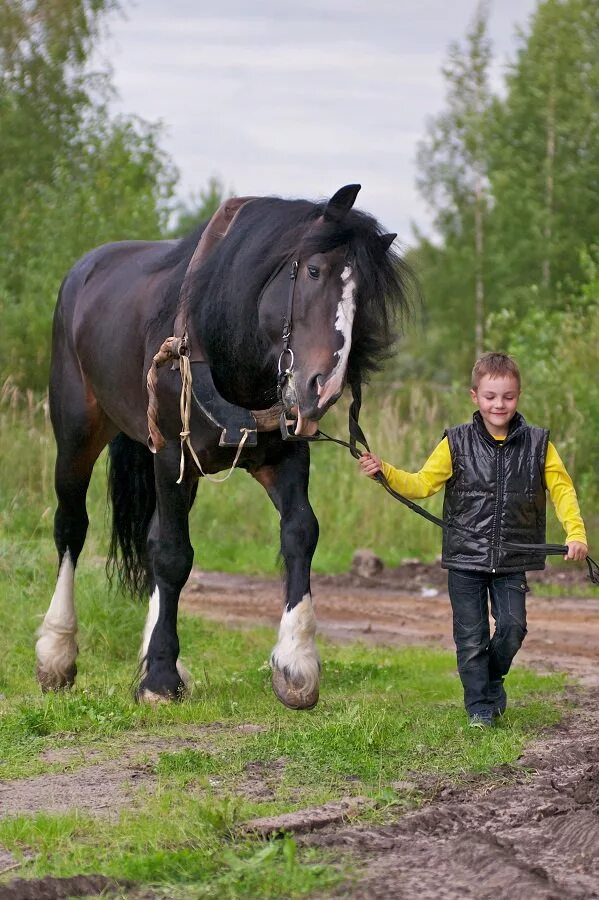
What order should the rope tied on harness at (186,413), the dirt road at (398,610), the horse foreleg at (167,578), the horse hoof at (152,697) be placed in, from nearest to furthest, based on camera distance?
the rope tied on harness at (186,413) → the horse hoof at (152,697) → the horse foreleg at (167,578) → the dirt road at (398,610)

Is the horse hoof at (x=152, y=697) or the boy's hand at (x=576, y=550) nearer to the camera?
the boy's hand at (x=576, y=550)

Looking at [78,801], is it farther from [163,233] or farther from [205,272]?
[163,233]

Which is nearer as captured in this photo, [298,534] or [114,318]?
[298,534]

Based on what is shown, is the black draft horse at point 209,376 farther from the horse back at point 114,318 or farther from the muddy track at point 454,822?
the muddy track at point 454,822

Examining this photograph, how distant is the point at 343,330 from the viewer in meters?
5.13

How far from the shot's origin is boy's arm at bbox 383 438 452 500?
551 cm

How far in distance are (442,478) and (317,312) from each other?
90 centimetres

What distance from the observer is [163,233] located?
18.6 meters

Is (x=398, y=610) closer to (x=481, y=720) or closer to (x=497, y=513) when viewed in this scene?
(x=481, y=720)

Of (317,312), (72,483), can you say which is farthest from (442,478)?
(72,483)

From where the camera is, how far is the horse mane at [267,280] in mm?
5352

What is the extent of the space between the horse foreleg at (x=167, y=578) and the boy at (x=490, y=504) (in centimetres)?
116

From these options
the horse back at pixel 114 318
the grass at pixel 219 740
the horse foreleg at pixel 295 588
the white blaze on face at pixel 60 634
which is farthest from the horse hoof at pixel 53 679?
the horse foreleg at pixel 295 588

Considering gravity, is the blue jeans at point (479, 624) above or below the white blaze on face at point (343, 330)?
below
